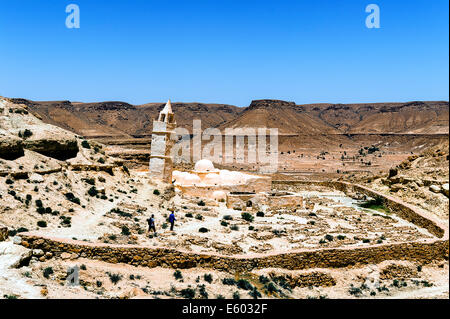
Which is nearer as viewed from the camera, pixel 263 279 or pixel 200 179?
pixel 263 279

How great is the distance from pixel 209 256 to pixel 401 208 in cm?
1411

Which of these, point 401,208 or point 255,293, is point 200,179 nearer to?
point 401,208

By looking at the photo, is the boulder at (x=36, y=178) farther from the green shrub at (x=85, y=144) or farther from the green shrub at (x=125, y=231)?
the green shrub at (x=85, y=144)

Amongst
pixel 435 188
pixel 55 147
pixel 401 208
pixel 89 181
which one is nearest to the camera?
pixel 89 181

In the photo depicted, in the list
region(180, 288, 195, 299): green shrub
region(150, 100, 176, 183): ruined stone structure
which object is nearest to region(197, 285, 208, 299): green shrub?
region(180, 288, 195, 299): green shrub

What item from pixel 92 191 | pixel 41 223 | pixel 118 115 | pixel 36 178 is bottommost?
pixel 41 223

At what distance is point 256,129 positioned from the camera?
96312mm

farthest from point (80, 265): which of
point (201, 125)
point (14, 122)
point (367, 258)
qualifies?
point (201, 125)

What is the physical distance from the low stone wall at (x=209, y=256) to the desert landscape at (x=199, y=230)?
0.03 m

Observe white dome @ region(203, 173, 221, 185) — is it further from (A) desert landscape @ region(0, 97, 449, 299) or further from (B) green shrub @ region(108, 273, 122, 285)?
(B) green shrub @ region(108, 273, 122, 285)

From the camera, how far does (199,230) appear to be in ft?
49.0

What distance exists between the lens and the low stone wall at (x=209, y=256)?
9.95 meters

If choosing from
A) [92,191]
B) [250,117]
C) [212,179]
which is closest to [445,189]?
[212,179]

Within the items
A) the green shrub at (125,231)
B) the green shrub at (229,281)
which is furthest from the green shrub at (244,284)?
the green shrub at (125,231)
